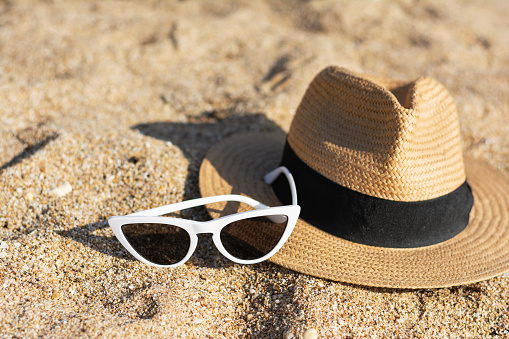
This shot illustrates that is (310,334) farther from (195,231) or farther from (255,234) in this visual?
(195,231)

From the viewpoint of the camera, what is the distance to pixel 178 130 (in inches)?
138

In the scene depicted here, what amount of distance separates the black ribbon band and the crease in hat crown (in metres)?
0.04

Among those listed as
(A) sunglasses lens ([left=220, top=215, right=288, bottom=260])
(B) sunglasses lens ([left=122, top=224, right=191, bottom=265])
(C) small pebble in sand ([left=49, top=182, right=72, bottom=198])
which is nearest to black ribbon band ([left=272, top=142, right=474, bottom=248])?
(A) sunglasses lens ([left=220, top=215, right=288, bottom=260])

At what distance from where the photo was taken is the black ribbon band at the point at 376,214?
6.44 ft

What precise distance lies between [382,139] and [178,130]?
2.06 meters

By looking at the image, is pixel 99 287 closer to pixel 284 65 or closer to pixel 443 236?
pixel 443 236

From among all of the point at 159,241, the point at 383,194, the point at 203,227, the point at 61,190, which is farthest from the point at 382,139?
the point at 61,190

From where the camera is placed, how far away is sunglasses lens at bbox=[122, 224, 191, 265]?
1.92 m

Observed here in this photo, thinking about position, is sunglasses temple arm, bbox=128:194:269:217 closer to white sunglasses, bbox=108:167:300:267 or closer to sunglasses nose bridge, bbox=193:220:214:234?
white sunglasses, bbox=108:167:300:267

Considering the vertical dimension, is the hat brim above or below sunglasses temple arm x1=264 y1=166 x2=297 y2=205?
below

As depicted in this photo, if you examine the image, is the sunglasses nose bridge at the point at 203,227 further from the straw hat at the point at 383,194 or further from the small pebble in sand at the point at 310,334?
the small pebble in sand at the point at 310,334

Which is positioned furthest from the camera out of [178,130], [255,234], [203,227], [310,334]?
[178,130]

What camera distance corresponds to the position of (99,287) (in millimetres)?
1923

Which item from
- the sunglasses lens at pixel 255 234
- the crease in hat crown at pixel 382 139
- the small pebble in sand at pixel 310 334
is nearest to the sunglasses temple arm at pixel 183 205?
the sunglasses lens at pixel 255 234
